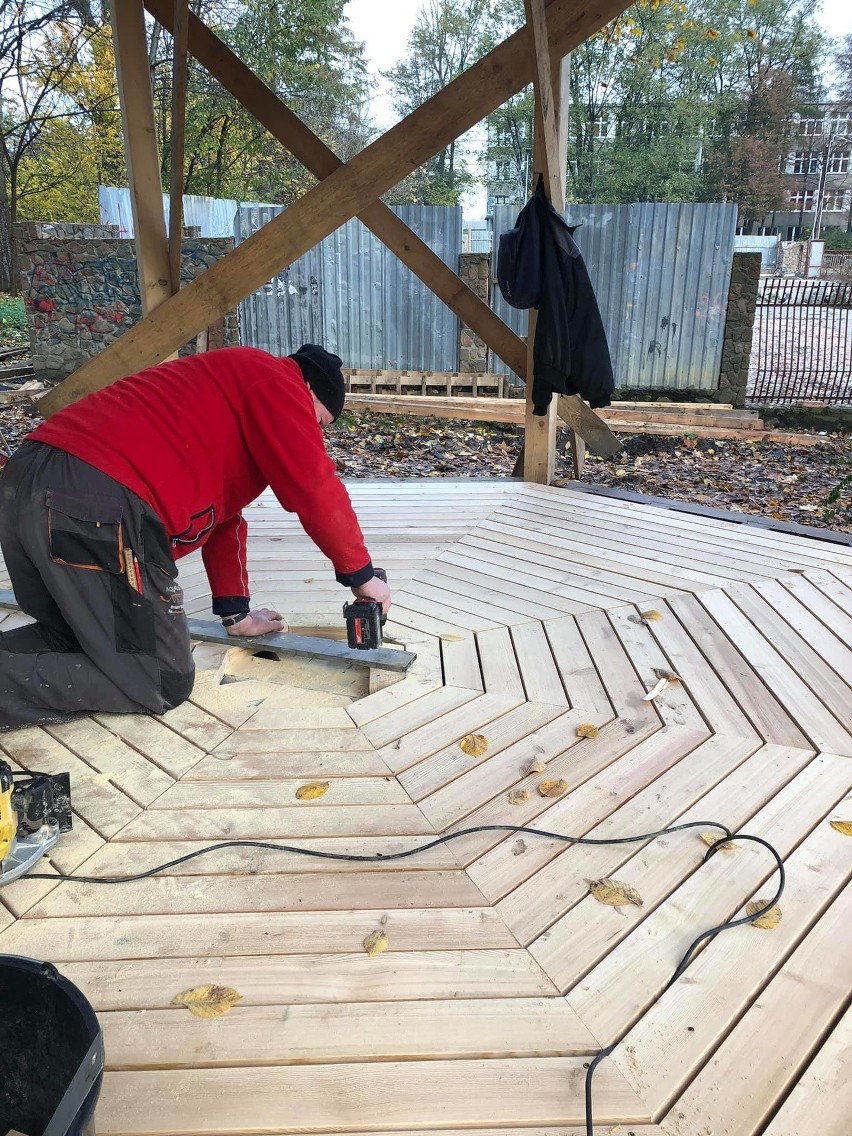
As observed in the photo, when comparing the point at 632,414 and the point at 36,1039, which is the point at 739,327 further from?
the point at 36,1039

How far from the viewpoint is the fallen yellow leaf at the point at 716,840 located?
1.88 metres

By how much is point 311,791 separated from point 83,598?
82 centimetres

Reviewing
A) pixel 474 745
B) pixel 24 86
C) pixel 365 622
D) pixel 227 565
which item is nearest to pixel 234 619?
pixel 227 565

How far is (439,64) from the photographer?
30.1 metres

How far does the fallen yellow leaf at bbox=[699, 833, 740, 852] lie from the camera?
1.88 m

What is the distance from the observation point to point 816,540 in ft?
12.9

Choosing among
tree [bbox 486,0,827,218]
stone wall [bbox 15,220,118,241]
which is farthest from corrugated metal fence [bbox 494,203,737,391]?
tree [bbox 486,0,827,218]

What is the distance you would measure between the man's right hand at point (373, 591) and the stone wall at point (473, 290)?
8352 mm

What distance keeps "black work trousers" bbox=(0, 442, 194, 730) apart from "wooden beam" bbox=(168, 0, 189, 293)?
78.1 inches

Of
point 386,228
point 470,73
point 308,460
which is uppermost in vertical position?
point 470,73

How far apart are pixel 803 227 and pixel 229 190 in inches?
1537

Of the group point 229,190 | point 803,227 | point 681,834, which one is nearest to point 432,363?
point 681,834

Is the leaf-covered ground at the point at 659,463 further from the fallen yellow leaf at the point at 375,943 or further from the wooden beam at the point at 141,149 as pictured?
the fallen yellow leaf at the point at 375,943

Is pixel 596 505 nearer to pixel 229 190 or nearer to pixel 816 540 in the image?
pixel 816 540
